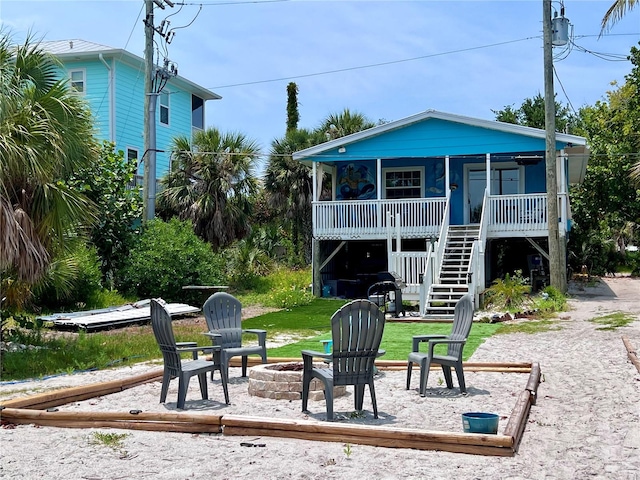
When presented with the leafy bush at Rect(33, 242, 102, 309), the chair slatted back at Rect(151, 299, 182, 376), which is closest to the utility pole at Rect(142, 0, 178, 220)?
the leafy bush at Rect(33, 242, 102, 309)

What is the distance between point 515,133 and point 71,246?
13491 mm

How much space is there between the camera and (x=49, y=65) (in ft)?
37.7

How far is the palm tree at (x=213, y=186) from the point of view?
2453cm

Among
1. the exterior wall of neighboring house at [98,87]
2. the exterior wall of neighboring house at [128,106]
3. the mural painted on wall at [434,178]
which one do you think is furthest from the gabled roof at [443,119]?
the exterior wall of neighboring house at [98,87]

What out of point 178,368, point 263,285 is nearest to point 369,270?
point 263,285

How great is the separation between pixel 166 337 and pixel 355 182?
17429 mm

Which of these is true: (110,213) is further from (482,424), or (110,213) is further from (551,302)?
(482,424)

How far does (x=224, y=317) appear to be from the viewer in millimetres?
9703

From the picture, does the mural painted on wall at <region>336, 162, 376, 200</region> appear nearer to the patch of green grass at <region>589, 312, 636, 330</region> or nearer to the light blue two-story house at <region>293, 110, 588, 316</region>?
the light blue two-story house at <region>293, 110, 588, 316</region>

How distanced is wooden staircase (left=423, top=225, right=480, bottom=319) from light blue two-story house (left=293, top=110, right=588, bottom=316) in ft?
0.10

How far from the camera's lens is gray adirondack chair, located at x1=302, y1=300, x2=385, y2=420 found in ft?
22.4

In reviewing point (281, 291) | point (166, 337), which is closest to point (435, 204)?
point (281, 291)

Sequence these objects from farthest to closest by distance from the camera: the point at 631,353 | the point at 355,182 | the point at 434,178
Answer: the point at 355,182 → the point at 434,178 → the point at 631,353

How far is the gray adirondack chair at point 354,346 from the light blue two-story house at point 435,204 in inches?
420
